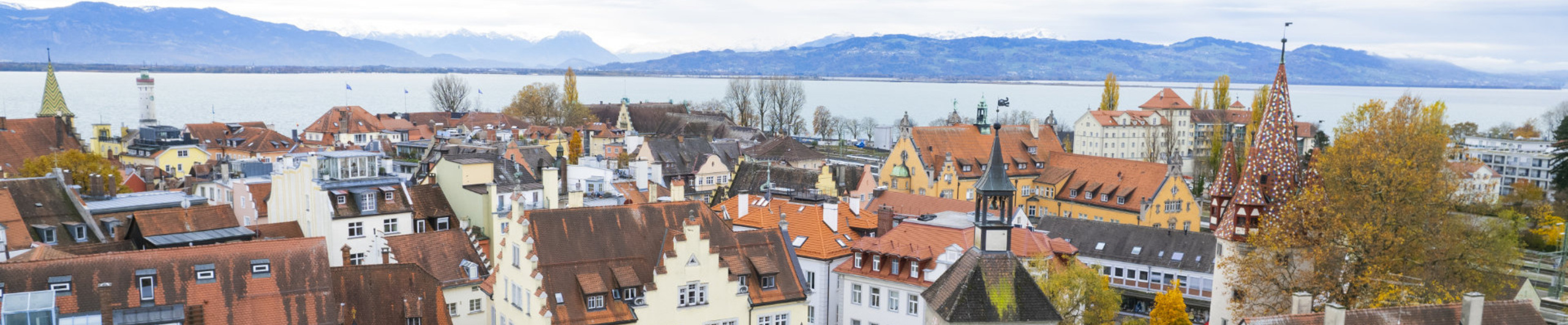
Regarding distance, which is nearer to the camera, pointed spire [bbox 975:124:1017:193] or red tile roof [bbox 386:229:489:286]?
pointed spire [bbox 975:124:1017:193]

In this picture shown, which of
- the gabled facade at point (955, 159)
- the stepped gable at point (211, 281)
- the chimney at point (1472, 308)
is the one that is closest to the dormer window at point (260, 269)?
the stepped gable at point (211, 281)

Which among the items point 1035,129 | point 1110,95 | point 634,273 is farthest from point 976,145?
point 1110,95

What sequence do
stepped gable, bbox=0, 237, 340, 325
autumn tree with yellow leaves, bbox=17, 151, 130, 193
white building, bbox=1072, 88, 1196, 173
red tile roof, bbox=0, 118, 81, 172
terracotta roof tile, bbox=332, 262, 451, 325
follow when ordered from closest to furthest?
stepped gable, bbox=0, 237, 340, 325
terracotta roof tile, bbox=332, 262, 451, 325
autumn tree with yellow leaves, bbox=17, 151, 130, 193
red tile roof, bbox=0, 118, 81, 172
white building, bbox=1072, 88, 1196, 173

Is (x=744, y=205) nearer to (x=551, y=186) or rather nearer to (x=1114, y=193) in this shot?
(x=551, y=186)

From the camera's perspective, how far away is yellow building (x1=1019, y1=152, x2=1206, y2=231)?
66.6 m

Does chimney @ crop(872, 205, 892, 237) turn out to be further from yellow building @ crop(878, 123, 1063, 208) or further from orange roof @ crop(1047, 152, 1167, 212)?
yellow building @ crop(878, 123, 1063, 208)

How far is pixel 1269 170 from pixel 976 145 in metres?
45.4

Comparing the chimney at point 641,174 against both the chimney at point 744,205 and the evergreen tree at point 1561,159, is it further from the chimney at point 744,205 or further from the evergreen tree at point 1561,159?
the evergreen tree at point 1561,159

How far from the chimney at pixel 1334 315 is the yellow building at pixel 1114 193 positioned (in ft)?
131

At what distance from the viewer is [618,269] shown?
118 ft

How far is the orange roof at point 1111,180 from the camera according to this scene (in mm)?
67438

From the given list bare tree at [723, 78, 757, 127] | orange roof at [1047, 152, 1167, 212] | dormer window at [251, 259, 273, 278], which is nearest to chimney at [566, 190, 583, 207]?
dormer window at [251, 259, 273, 278]

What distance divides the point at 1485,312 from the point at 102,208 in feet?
159

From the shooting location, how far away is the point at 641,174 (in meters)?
69.8
